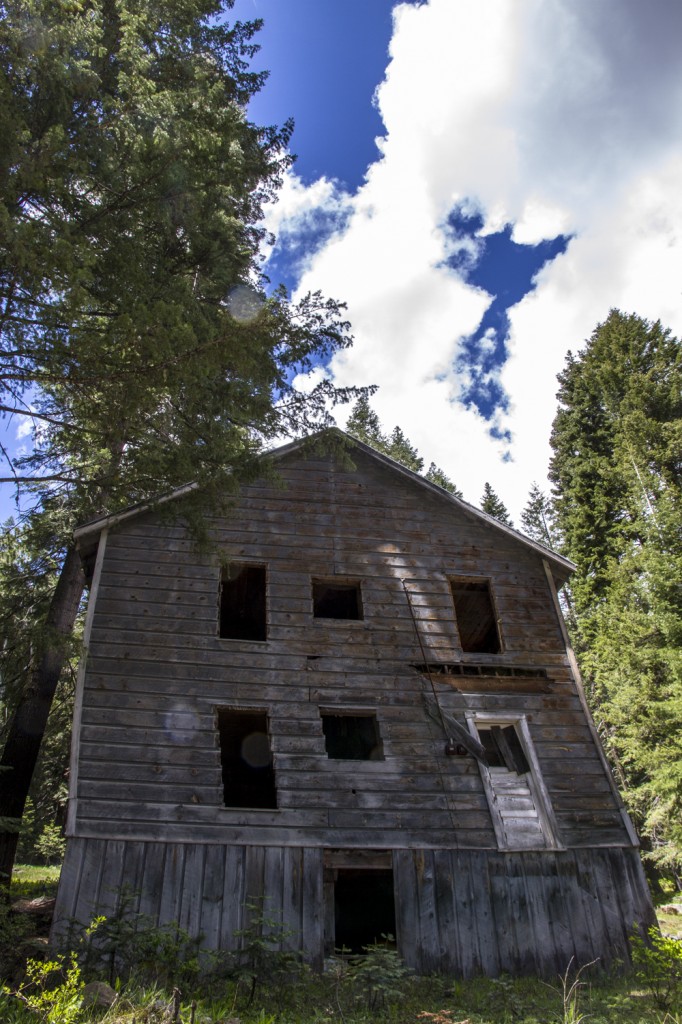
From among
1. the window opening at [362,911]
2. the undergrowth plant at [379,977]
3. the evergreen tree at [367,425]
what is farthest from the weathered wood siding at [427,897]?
the evergreen tree at [367,425]

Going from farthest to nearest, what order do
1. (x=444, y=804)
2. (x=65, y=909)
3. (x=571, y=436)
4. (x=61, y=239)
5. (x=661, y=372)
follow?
(x=571, y=436), (x=661, y=372), (x=444, y=804), (x=65, y=909), (x=61, y=239)

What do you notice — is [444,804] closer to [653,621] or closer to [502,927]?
[502,927]

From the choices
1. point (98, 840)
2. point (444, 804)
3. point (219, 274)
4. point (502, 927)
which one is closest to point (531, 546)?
point (444, 804)

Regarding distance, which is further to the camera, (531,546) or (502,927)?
(531,546)

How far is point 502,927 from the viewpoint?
973 cm

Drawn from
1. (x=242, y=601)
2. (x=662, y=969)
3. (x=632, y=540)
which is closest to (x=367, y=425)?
(x=632, y=540)

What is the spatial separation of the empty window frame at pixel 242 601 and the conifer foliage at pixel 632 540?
1230 cm

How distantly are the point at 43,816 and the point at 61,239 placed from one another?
971 inches

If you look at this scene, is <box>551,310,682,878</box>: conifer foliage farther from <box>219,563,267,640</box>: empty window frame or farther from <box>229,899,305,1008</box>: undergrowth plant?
<box>229,899,305,1008</box>: undergrowth plant

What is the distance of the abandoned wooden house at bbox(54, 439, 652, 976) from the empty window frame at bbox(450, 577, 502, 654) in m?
0.12

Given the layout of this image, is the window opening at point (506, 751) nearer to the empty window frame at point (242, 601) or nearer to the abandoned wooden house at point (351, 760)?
the abandoned wooden house at point (351, 760)

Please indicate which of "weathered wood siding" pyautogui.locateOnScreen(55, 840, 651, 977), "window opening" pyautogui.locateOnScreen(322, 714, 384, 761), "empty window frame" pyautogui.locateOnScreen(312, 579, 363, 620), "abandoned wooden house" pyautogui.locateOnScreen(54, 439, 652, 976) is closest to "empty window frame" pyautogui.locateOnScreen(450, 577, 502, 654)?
"abandoned wooden house" pyautogui.locateOnScreen(54, 439, 652, 976)

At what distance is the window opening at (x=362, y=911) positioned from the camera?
14.4 m

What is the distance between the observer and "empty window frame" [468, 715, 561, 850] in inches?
414
